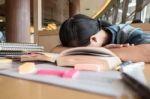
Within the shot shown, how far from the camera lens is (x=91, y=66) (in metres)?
0.65

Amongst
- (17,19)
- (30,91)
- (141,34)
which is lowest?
(30,91)

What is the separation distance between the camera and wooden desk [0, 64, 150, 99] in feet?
1.13

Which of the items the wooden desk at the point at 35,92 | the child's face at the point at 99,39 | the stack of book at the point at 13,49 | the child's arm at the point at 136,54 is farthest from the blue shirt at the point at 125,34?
the wooden desk at the point at 35,92

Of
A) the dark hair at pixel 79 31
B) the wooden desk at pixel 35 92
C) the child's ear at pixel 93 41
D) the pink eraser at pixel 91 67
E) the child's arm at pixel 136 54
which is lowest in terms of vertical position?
the wooden desk at pixel 35 92

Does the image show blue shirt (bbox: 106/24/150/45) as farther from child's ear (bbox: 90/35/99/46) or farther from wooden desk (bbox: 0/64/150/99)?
wooden desk (bbox: 0/64/150/99)

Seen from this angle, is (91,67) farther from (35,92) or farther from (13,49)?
(13,49)

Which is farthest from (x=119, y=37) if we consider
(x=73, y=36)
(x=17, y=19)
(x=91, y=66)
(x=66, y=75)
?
(x=17, y=19)

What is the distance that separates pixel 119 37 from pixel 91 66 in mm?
634

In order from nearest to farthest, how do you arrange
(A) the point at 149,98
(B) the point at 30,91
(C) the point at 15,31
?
(A) the point at 149,98, (B) the point at 30,91, (C) the point at 15,31

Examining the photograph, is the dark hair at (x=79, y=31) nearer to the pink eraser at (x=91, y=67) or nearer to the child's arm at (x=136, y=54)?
the child's arm at (x=136, y=54)

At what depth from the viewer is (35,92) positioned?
1.27 feet

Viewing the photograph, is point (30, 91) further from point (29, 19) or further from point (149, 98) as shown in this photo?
point (29, 19)

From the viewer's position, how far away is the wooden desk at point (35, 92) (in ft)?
1.13

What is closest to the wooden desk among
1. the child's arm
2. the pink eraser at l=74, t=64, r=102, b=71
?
the pink eraser at l=74, t=64, r=102, b=71
